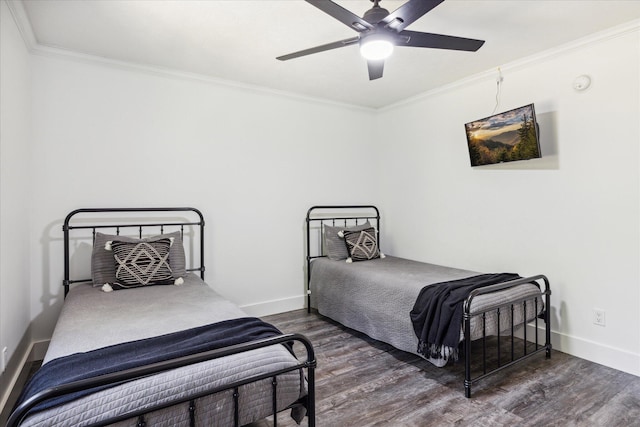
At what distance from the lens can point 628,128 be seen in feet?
8.21

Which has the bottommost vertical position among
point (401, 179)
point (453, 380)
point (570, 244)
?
point (453, 380)

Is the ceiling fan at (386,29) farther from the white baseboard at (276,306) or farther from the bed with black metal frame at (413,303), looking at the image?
the white baseboard at (276,306)

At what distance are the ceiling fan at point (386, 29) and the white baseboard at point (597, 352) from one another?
2.35m

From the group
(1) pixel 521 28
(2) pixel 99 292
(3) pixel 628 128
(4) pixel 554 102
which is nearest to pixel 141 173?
(2) pixel 99 292

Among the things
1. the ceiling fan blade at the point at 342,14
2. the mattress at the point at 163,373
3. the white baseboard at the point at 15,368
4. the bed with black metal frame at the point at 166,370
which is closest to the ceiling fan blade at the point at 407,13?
the ceiling fan blade at the point at 342,14

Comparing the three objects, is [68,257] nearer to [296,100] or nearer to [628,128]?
[296,100]

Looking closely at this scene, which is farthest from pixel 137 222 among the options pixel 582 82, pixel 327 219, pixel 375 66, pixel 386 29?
pixel 582 82

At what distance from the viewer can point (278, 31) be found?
2525 mm

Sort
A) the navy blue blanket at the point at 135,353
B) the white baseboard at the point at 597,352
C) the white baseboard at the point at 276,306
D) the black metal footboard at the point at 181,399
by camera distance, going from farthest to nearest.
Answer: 1. the white baseboard at the point at 276,306
2. the white baseboard at the point at 597,352
3. the navy blue blanket at the point at 135,353
4. the black metal footboard at the point at 181,399

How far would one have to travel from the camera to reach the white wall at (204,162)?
9.22 feet

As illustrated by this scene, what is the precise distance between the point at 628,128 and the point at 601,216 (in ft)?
2.11

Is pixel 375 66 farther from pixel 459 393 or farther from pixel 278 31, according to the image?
pixel 459 393

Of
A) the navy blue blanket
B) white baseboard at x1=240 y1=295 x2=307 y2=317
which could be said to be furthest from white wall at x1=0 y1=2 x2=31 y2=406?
white baseboard at x1=240 y1=295 x2=307 y2=317

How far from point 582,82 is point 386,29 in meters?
1.83
